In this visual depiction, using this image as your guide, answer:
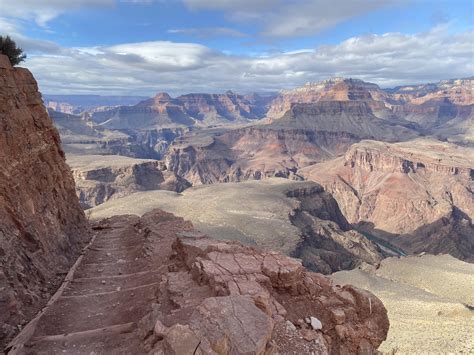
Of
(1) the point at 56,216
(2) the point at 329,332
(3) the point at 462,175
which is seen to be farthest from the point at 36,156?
(3) the point at 462,175

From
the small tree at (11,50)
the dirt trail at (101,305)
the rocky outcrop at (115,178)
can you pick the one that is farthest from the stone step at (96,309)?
the rocky outcrop at (115,178)

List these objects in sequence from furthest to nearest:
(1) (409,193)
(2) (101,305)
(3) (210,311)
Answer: (1) (409,193)
(2) (101,305)
(3) (210,311)

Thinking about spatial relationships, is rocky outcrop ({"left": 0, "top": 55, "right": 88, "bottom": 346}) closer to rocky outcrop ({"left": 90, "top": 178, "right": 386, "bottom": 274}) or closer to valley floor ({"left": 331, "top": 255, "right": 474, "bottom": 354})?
valley floor ({"left": 331, "top": 255, "right": 474, "bottom": 354})

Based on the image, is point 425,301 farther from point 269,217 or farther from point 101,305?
point 269,217

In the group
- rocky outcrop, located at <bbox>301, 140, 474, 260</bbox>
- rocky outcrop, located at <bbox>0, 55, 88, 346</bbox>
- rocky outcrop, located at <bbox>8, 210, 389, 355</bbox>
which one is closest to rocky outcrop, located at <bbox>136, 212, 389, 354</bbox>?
rocky outcrop, located at <bbox>8, 210, 389, 355</bbox>

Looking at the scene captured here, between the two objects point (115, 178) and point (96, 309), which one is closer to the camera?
point (96, 309)

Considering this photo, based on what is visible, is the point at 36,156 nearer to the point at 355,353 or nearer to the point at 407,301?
the point at 355,353

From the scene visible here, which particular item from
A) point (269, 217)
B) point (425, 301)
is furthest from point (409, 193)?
point (425, 301)
